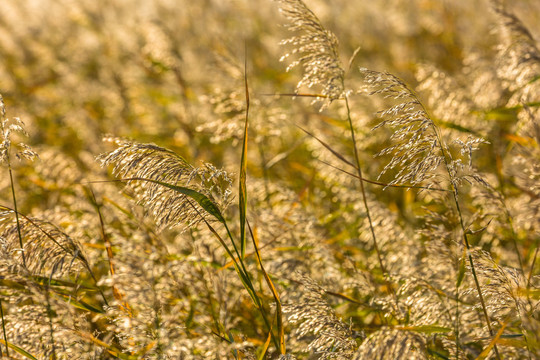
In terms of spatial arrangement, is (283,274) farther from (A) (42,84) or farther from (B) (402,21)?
(B) (402,21)

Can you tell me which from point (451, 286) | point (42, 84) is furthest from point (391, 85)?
point (42, 84)

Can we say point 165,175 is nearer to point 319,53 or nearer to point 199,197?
point 199,197

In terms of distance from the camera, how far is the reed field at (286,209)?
1.67 m

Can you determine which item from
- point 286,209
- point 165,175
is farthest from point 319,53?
point 286,209

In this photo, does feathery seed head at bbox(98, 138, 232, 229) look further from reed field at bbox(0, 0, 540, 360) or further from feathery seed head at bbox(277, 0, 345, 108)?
feathery seed head at bbox(277, 0, 345, 108)

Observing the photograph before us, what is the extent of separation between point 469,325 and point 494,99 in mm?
2366

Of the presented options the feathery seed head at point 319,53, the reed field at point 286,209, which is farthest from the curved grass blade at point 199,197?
the feathery seed head at point 319,53

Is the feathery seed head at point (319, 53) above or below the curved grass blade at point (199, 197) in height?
above

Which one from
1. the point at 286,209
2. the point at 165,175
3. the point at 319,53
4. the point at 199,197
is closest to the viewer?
the point at 199,197

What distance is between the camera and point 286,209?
9.46 ft

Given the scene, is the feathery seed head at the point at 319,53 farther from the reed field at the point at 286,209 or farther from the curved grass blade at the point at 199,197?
the curved grass blade at the point at 199,197

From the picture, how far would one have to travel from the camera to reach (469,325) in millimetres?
2023

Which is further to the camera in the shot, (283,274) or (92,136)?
(92,136)

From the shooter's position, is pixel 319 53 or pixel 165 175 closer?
pixel 165 175
